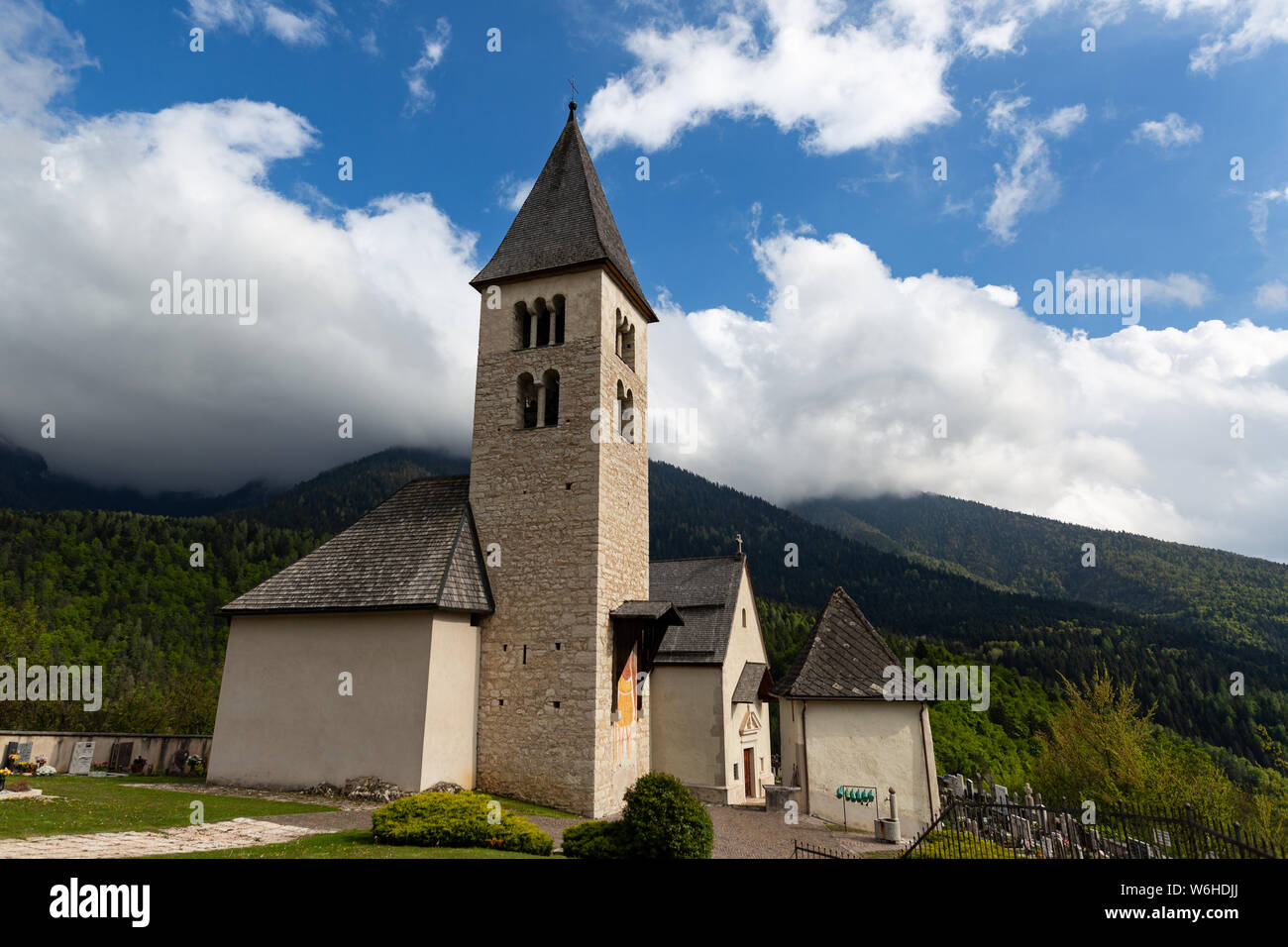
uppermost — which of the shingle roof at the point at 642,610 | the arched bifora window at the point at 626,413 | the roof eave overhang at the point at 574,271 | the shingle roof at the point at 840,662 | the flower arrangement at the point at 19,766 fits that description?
the roof eave overhang at the point at 574,271

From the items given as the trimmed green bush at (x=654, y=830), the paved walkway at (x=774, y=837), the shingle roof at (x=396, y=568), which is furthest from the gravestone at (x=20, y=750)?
the paved walkway at (x=774, y=837)

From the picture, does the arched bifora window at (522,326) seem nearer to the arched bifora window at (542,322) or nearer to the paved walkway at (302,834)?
the arched bifora window at (542,322)

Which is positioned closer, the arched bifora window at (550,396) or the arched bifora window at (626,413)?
the arched bifora window at (550,396)

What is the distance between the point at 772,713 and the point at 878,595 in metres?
104

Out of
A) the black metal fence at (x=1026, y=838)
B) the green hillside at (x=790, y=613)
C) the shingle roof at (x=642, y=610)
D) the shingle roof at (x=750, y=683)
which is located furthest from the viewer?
the green hillside at (x=790, y=613)

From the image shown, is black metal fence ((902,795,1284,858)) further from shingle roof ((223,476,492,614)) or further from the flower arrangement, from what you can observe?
the flower arrangement

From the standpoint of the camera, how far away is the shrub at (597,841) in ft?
42.7

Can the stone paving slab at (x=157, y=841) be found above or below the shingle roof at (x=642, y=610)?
below

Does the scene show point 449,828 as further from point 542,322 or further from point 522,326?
point 542,322

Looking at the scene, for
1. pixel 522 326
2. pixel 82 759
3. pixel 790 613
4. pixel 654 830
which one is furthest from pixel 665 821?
pixel 790 613

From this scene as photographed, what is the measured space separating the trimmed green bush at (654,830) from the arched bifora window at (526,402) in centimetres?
1339

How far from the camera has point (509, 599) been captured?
21.6 meters
